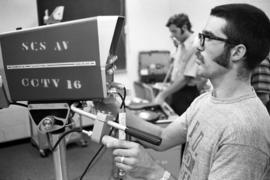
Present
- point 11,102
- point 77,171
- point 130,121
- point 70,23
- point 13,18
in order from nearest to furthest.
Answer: point 70,23 < point 11,102 < point 130,121 < point 77,171 < point 13,18

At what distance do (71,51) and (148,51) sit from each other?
3313mm

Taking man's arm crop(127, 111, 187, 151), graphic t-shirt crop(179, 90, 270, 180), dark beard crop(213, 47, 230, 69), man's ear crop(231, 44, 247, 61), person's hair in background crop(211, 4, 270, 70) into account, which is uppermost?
person's hair in background crop(211, 4, 270, 70)

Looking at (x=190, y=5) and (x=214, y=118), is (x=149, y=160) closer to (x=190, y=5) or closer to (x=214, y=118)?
(x=214, y=118)

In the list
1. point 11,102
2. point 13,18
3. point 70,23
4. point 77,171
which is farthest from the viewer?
point 13,18

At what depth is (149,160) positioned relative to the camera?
767mm

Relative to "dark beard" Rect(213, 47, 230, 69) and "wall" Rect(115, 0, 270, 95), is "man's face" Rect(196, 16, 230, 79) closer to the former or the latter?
"dark beard" Rect(213, 47, 230, 69)

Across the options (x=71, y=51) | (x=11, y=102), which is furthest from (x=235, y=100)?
(x=11, y=102)

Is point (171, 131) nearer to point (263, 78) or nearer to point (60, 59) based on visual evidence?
point (60, 59)

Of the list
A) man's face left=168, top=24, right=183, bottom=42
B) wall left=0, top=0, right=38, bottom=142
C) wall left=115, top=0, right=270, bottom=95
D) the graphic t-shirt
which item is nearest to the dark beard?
the graphic t-shirt

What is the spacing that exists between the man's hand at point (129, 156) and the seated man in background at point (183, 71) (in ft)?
5.40

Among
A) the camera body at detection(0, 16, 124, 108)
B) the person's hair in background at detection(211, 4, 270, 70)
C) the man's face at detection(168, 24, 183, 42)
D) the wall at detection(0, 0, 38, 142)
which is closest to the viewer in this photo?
the camera body at detection(0, 16, 124, 108)

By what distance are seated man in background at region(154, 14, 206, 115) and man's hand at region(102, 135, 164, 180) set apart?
1645 millimetres

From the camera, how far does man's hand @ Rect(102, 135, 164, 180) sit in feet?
2.29

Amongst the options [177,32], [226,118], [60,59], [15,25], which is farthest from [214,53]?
[15,25]
